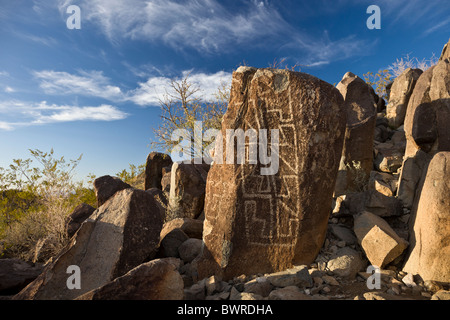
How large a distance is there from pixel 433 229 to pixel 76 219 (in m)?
6.94

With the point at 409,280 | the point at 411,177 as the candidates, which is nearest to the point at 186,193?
the point at 411,177

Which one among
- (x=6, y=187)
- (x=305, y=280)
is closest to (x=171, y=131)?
(x=6, y=187)

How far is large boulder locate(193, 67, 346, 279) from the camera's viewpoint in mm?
4484

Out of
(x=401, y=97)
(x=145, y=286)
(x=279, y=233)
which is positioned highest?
(x=401, y=97)

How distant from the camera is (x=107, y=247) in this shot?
4.37 meters

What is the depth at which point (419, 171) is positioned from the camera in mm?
6055

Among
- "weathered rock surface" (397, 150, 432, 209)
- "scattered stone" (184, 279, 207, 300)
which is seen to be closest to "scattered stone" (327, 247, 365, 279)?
"weathered rock surface" (397, 150, 432, 209)

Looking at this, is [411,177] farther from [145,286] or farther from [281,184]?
[145,286]

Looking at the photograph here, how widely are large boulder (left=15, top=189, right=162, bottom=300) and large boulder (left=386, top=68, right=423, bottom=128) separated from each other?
1200cm

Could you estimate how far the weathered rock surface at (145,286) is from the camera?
3.01 m

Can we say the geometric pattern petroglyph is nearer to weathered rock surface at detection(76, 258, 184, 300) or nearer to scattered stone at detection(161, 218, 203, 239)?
weathered rock surface at detection(76, 258, 184, 300)

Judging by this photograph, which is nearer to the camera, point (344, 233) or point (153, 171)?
point (344, 233)
